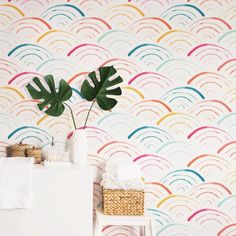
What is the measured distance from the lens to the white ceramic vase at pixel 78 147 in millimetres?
2326

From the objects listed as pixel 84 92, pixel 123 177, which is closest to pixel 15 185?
pixel 123 177

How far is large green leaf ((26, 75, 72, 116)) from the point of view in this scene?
7.95 ft

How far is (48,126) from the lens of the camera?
248 centimetres

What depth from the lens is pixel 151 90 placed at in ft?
8.23

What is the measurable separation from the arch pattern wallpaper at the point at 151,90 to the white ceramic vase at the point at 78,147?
152 mm

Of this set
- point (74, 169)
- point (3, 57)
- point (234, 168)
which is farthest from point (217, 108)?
point (3, 57)

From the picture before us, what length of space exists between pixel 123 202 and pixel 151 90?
802 millimetres

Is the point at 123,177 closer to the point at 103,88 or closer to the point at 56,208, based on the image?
the point at 56,208

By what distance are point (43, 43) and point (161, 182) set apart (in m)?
1.29

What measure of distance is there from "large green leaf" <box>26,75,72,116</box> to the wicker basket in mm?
656

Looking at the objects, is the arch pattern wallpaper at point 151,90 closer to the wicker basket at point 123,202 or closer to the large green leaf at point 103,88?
the large green leaf at point 103,88

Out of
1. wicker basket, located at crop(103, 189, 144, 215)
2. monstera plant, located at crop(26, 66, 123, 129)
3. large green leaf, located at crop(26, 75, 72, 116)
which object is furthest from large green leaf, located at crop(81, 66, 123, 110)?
wicker basket, located at crop(103, 189, 144, 215)

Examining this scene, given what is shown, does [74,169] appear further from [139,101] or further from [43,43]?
[43,43]

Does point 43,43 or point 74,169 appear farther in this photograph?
point 43,43
